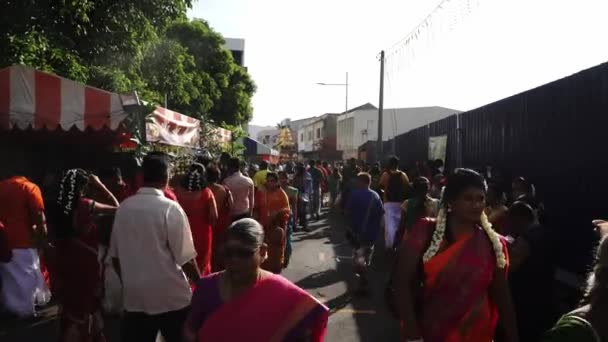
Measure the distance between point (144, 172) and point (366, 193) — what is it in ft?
15.1

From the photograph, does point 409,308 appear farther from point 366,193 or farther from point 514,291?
point 366,193

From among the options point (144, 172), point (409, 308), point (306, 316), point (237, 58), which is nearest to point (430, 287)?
point (409, 308)

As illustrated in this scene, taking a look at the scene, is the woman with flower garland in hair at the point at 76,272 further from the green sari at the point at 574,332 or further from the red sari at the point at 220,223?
the green sari at the point at 574,332

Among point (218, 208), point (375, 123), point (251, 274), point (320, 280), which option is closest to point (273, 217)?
point (218, 208)

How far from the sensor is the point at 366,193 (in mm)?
7949

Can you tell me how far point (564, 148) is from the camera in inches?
282

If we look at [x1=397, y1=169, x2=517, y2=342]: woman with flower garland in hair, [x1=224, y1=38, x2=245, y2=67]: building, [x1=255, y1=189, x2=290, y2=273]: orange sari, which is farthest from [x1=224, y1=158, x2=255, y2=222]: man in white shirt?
[x1=224, y1=38, x2=245, y2=67]: building

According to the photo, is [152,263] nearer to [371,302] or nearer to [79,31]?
[371,302]

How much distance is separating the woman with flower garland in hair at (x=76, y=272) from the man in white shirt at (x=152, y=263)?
0.69m

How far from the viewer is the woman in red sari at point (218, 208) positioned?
663 centimetres


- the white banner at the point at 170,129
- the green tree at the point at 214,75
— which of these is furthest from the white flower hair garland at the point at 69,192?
the green tree at the point at 214,75

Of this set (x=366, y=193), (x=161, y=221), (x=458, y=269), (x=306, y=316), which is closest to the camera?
(x=306, y=316)

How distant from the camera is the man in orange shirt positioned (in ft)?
20.4

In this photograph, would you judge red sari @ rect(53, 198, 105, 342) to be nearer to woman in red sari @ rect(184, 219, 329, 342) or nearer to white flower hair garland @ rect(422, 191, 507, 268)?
woman in red sari @ rect(184, 219, 329, 342)
